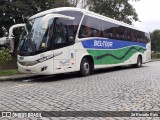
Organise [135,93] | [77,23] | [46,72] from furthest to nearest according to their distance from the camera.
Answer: [77,23] → [46,72] → [135,93]

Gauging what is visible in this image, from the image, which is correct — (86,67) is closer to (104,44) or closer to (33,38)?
(104,44)

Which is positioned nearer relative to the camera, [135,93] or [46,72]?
[135,93]

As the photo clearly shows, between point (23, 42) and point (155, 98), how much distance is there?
7.44 m

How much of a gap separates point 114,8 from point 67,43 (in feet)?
98.0

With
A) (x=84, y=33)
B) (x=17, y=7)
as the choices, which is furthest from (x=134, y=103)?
(x=17, y=7)

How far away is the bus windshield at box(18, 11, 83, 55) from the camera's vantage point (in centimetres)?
1208

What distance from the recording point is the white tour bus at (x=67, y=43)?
12047 millimetres

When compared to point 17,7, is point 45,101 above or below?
below

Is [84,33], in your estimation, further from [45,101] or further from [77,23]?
[45,101]

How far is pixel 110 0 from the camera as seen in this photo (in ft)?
136

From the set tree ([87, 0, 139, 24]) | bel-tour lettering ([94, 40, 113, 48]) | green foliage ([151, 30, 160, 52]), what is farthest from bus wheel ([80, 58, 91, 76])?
green foliage ([151, 30, 160, 52])

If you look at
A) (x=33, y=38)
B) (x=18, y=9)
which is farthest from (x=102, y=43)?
(x=18, y=9)

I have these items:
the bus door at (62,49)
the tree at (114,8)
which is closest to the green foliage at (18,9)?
the tree at (114,8)

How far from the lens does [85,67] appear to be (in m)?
14.6
